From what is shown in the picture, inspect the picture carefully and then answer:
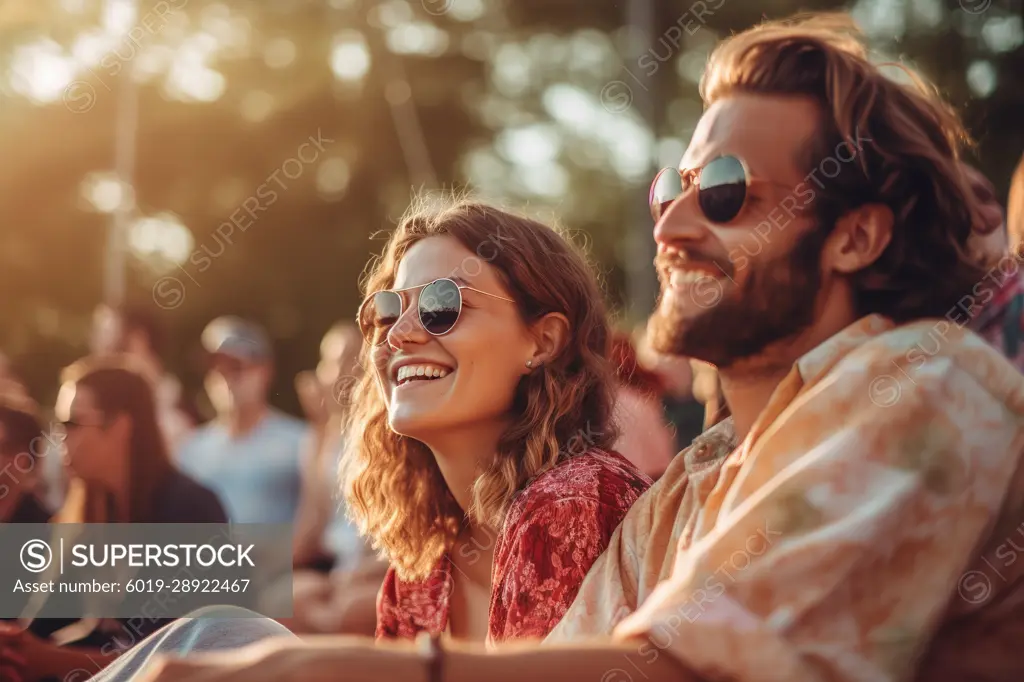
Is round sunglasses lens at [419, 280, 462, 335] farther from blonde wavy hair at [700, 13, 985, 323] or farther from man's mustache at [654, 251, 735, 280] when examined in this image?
blonde wavy hair at [700, 13, 985, 323]

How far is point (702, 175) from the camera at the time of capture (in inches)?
81.7

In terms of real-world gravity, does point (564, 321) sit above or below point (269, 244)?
below

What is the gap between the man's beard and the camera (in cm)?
199

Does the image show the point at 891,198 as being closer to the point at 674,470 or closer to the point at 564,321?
the point at 674,470

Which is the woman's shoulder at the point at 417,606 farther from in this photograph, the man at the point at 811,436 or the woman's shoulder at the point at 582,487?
the man at the point at 811,436

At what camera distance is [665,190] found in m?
2.23

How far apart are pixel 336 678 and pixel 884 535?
2.32 ft

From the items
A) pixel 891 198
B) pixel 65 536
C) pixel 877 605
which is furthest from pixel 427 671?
pixel 65 536

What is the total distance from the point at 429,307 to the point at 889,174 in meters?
1.17

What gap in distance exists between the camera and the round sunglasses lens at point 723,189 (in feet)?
6.66

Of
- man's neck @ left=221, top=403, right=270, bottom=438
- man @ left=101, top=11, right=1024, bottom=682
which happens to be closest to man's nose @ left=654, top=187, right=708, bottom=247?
man @ left=101, top=11, right=1024, bottom=682

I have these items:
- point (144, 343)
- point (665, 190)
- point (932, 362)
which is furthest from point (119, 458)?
point (932, 362)

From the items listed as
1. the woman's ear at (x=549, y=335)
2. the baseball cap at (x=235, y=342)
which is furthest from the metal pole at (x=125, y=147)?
the woman's ear at (x=549, y=335)

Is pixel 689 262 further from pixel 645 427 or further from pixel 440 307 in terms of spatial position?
pixel 645 427
